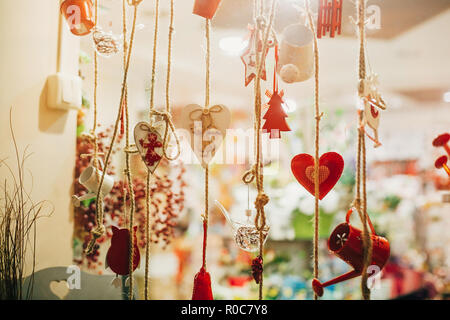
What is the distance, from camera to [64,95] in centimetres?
103

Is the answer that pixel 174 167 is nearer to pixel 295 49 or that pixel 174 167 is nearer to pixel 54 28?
pixel 54 28

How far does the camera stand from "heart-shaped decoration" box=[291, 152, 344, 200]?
74 cm

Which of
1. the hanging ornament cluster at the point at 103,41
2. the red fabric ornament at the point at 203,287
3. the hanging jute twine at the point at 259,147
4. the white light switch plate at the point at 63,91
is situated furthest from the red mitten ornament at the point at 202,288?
the white light switch plate at the point at 63,91

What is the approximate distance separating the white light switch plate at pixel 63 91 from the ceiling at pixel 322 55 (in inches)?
7.1

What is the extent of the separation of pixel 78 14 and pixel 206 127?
1.23ft

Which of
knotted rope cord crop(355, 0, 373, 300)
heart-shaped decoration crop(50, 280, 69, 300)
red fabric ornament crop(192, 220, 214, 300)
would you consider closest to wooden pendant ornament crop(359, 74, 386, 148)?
knotted rope cord crop(355, 0, 373, 300)

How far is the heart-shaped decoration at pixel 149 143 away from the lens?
74cm

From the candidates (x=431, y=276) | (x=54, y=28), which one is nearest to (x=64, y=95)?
(x=54, y=28)

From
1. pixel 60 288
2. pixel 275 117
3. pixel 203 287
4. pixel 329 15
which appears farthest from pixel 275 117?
pixel 60 288

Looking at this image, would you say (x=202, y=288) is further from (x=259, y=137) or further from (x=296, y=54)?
(x=296, y=54)

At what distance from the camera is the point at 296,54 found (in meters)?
0.72

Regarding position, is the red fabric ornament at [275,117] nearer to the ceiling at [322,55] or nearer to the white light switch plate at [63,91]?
the ceiling at [322,55]

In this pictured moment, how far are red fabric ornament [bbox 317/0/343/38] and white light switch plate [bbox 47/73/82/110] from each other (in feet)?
2.15
